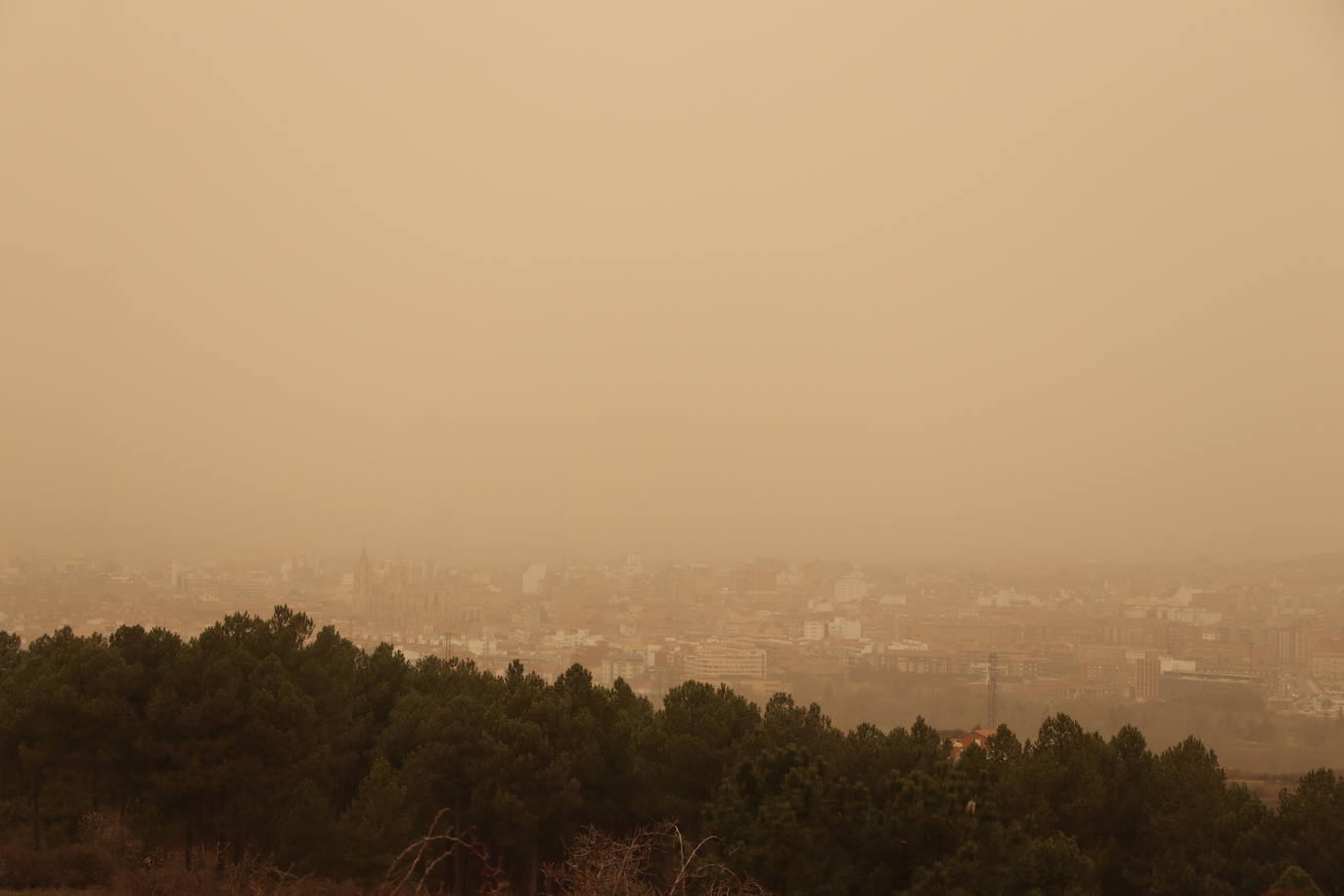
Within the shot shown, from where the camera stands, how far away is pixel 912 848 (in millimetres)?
11219

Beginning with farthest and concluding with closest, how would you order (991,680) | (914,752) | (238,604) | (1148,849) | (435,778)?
(238,604)
(991,680)
(435,778)
(914,752)
(1148,849)

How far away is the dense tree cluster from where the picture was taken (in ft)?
37.0

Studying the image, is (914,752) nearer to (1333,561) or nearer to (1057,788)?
(1057,788)

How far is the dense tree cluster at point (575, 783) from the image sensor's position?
11289mm

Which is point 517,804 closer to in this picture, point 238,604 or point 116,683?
point 116,683

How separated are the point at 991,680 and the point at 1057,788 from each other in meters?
34.3

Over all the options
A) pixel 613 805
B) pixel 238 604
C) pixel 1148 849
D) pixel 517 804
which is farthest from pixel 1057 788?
pixel 238 604

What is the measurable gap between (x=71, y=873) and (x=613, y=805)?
7.95 metres

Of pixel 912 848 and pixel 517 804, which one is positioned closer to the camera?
pixel 912 848

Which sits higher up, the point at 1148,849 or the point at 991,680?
the point at 1148,849

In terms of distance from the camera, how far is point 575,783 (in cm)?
1484

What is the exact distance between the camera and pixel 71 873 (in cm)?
1323

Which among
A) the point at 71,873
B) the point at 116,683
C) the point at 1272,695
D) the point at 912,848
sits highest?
the point at 116,683

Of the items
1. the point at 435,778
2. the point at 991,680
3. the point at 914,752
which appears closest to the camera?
the point at 914,752
